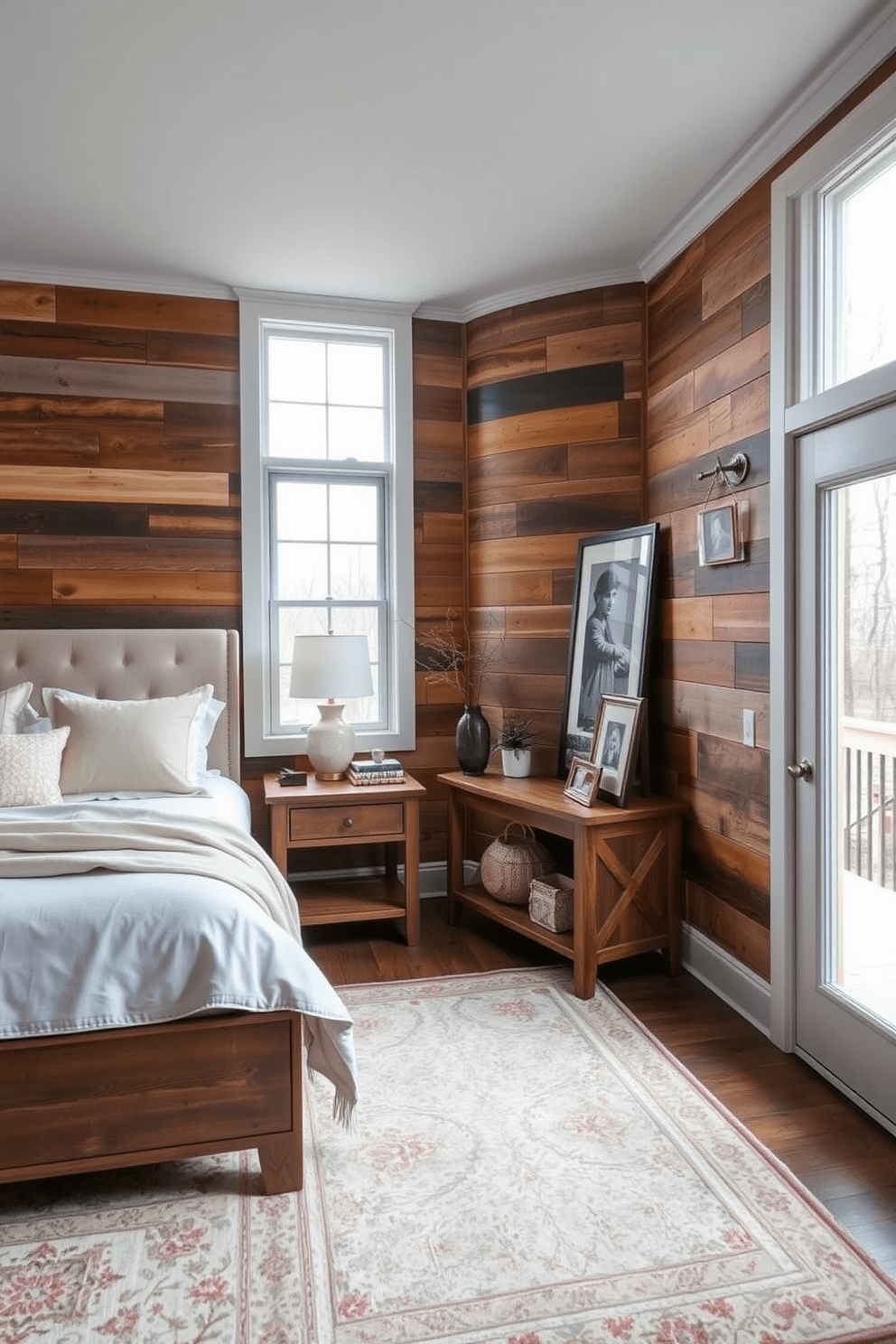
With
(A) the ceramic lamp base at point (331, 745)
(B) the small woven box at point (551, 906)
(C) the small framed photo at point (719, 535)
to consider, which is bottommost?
(B) the small woven box at point (551, 906)

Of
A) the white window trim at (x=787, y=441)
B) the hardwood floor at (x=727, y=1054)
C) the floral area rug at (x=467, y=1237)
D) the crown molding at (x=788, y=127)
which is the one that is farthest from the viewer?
the white window trim at (x=787, y=441)

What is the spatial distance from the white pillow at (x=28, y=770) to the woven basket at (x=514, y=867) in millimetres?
1726

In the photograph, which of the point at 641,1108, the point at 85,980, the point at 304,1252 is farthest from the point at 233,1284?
the point at 641,1108

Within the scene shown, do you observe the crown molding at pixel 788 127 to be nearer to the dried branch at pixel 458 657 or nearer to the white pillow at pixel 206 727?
the dried branch at pixel 458 657

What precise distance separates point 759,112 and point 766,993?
9.02 ft

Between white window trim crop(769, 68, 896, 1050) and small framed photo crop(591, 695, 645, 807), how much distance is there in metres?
0.60

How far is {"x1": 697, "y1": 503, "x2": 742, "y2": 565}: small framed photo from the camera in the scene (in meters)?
2.98

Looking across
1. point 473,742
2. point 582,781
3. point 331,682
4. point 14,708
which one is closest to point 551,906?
point 582,781

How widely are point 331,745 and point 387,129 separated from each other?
2.32 metres

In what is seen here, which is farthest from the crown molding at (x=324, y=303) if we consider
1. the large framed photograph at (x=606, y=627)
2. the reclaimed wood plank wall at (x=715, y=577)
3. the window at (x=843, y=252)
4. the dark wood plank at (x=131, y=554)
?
the window at (x=843, y=252)

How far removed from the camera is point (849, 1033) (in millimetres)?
2424

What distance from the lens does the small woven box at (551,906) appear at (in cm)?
335

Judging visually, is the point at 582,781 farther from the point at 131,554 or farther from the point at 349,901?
the point at 131,554

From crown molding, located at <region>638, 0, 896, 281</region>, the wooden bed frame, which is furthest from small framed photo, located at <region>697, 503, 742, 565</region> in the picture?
the wooden bed frame
